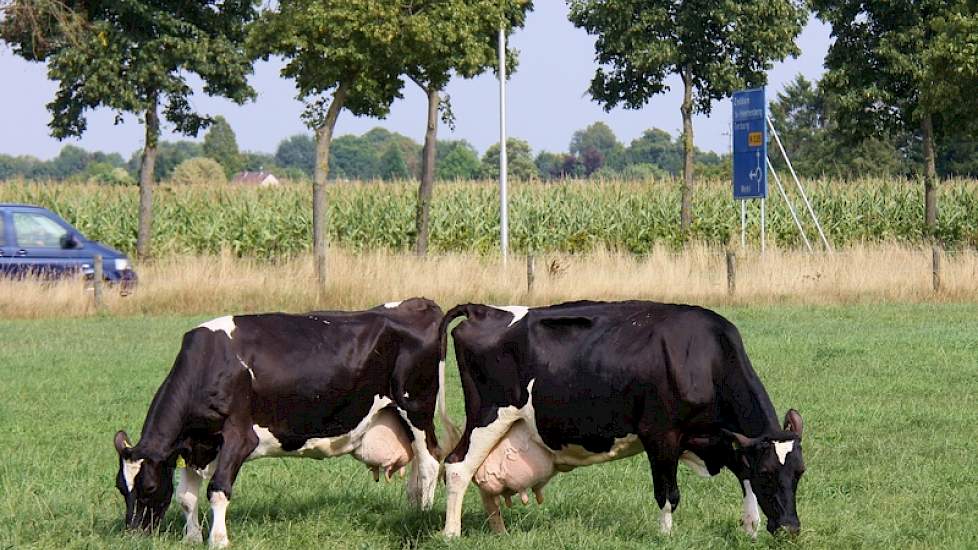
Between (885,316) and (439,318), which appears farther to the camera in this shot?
(885,316)

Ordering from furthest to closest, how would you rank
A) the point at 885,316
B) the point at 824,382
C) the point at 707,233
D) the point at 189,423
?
the point at 707,233
the point at 885,316
the point at 824,382
the point at 189,423

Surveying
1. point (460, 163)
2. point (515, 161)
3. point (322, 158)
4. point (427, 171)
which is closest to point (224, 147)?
point (460, 163)

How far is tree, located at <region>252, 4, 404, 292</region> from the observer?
23.5m

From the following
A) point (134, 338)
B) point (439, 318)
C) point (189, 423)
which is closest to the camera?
point (189, 423)

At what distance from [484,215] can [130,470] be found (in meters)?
29.9

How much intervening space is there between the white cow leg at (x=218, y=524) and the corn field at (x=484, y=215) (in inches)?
1066

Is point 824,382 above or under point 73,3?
under

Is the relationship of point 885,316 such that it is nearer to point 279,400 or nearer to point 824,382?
point 824,382

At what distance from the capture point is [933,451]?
1004cm

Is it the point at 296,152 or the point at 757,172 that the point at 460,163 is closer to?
the point at 296,152

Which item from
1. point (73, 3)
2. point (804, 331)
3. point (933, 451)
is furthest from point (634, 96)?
point (933, 451)

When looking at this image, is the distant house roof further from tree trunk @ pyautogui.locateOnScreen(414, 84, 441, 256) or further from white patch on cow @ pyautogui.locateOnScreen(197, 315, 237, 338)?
white patch on cow @ pyautogui.locateOnScreen(197, 315, 237, 338)

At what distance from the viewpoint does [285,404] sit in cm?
744

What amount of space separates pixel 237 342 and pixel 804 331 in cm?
1280
